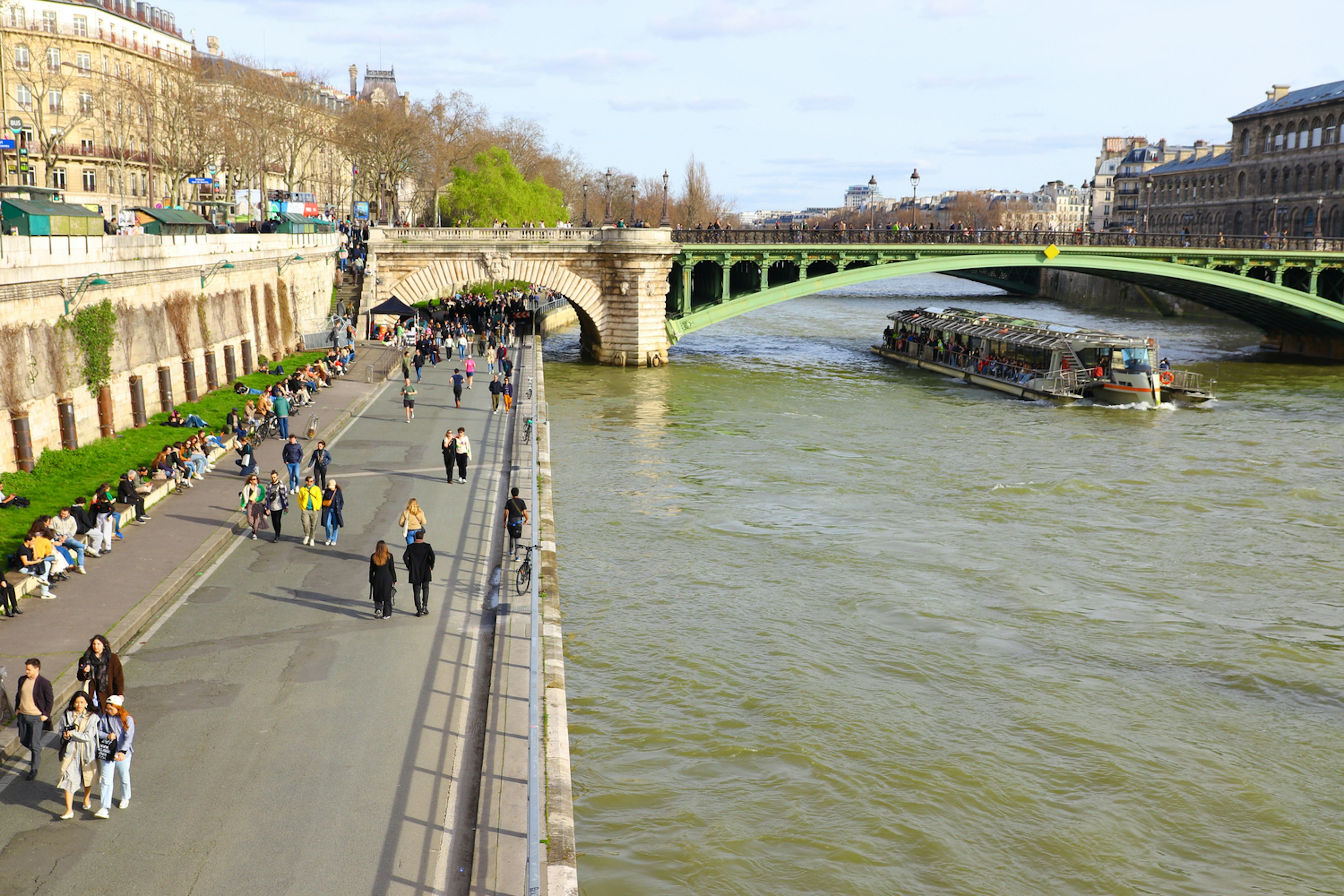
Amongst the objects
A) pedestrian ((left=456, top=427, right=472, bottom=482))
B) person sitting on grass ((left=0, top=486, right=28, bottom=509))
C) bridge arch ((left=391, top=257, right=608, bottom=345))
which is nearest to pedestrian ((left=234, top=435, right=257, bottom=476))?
pedestrian ((left=456, top=427, right=472, bottom=482))

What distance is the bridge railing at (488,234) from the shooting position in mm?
52812

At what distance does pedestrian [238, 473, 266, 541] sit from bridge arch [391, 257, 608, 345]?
30.9 metres

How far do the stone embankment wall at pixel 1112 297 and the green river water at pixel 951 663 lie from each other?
63323 mm

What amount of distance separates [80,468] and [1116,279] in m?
55.7

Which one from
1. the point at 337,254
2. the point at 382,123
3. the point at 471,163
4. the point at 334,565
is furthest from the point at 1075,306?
the point at 334,565

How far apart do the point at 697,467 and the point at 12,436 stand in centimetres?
1728

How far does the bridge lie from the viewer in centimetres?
5347

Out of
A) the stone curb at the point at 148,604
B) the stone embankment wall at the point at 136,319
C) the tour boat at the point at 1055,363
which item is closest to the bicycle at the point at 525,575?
the stone curb at the point at 148,604

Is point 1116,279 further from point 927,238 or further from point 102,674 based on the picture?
point 102,674

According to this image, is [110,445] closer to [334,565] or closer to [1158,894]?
[334,565]

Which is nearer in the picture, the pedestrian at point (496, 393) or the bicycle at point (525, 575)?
the bicycle at point (525, 575)

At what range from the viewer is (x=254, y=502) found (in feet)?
71.3


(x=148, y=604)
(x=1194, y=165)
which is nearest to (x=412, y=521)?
(x=148, y=604)

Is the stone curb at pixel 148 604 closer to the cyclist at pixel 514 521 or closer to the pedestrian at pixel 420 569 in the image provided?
the pedestrian at pixel 420 569
